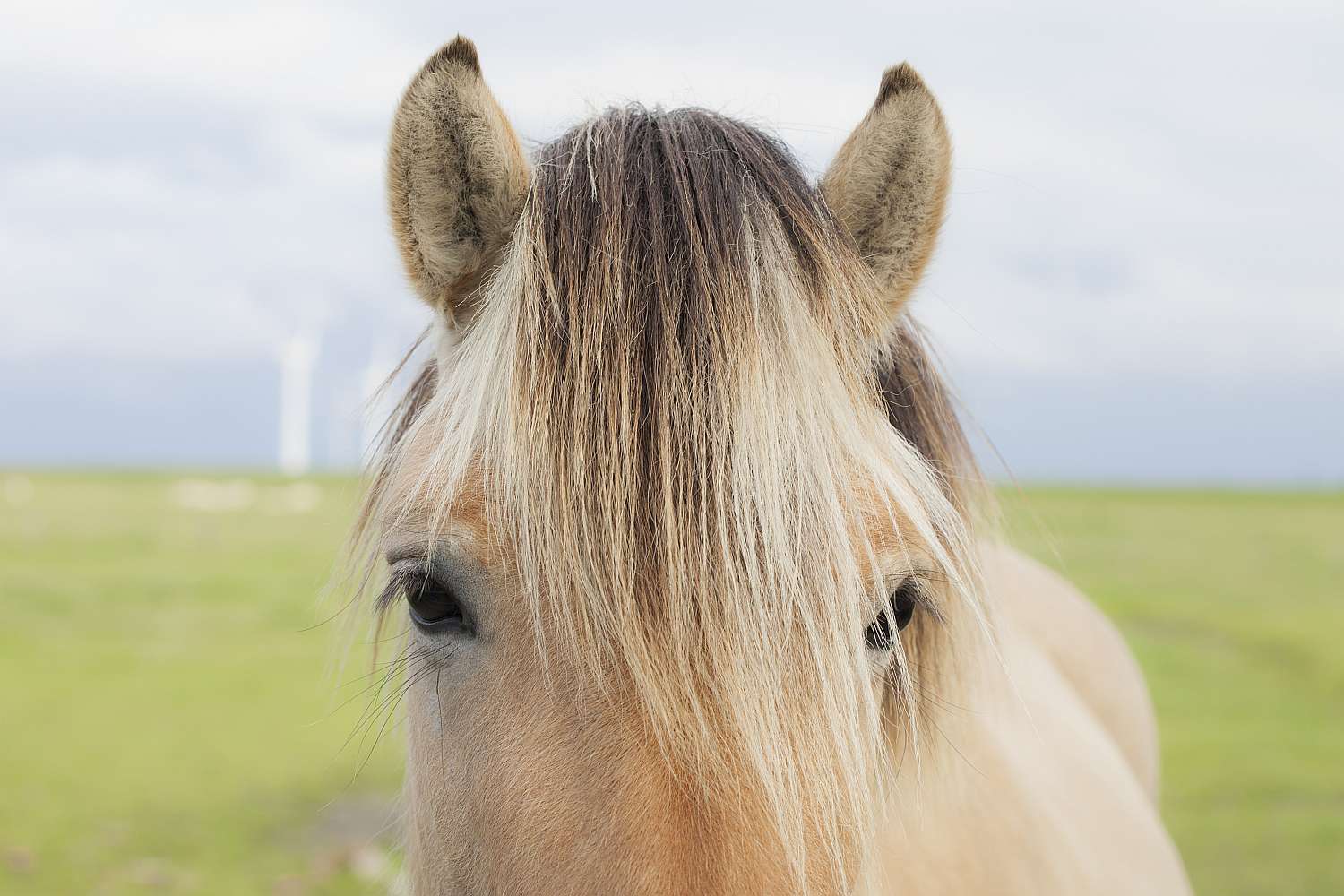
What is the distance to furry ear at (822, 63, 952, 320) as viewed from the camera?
1.73 m

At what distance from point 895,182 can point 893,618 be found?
0.81m

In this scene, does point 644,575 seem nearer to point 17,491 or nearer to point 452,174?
point 452,174

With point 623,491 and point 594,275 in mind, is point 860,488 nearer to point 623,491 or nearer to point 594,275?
point 623,491

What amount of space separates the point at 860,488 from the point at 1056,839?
160cm

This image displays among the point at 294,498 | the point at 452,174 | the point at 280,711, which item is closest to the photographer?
the point at 452,174

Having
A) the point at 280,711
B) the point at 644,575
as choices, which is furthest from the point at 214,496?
the point at 644,575

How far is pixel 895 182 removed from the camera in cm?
178

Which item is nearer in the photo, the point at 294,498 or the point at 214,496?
the point at 294,498

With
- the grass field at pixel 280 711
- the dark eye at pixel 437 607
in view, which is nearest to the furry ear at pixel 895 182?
the grass field at pixel 280 711

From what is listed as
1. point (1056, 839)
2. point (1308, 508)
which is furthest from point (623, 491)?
point (1308, 508)

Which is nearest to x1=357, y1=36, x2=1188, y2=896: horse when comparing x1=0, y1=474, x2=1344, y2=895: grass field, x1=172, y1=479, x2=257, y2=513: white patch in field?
x1=0, y1=474, x2=1344, y2=895: grass field

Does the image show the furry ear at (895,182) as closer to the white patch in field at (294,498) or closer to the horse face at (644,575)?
the horse face at (644,575)

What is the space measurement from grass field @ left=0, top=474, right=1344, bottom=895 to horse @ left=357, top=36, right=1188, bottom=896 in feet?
1.78

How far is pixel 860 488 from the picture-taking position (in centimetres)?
147
